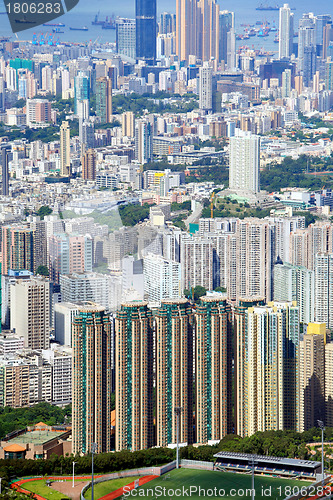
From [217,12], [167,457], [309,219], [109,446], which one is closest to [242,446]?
[167,457]

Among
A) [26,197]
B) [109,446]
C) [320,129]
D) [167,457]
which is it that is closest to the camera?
[167,457]

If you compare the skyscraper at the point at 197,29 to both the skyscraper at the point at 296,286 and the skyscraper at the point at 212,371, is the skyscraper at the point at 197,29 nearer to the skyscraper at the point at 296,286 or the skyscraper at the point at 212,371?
the skyscraper at the point at 296,286

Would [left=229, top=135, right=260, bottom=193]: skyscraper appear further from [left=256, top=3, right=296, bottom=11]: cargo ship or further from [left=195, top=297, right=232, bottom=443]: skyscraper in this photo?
[left=195, top=297, right=232, bottom=443]: skyscraper

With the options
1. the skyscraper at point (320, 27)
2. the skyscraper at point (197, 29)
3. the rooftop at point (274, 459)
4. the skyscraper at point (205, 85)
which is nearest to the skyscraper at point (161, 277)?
the rooftop at point (274, 459)

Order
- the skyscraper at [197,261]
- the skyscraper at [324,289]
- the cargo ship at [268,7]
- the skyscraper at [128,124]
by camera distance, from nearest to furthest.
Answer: the skyscraper at [324,289], the skyscraper at [197,261], the skyscraper at [128,124], the cargo ship at [268,7]

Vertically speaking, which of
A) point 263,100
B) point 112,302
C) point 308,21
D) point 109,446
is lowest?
point 109,446

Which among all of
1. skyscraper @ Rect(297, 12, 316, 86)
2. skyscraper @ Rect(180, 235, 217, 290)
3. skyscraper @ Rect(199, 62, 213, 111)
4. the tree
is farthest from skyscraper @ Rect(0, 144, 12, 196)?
skyscraper @ Rect(297, 12, 316, 86)

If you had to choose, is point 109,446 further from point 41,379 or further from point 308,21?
point 308,21
